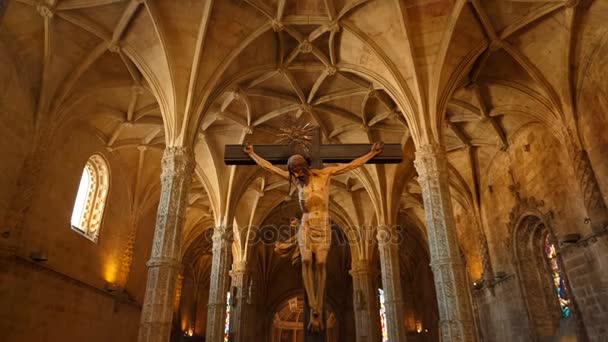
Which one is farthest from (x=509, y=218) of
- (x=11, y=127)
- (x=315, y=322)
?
(x=11, y=127)

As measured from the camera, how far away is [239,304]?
21.4 m

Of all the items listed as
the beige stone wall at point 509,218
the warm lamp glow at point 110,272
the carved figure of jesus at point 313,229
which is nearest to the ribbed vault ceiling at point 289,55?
the beige stone wall at point 509,218

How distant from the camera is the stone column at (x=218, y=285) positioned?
54.4 feet

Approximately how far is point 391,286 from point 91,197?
12463 mm

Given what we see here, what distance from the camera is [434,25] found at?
1247cm

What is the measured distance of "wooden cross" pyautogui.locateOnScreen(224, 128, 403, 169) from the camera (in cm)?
527

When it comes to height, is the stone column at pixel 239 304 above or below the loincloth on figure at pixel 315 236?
above

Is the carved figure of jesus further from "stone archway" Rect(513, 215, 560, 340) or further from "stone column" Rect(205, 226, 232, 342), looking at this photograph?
"stone column" Rect(205, 226, 232, 342)

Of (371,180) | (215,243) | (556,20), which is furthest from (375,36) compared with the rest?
(215,243)

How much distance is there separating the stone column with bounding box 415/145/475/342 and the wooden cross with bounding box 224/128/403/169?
646 centimetres

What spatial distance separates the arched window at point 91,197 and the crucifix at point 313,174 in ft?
42.2

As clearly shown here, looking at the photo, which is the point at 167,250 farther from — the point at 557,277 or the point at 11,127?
the point at 557,277

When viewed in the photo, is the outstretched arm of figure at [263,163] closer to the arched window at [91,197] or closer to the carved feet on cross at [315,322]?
the carved feet on cross at [315,322]

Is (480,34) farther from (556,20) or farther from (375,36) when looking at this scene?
(375,36)
